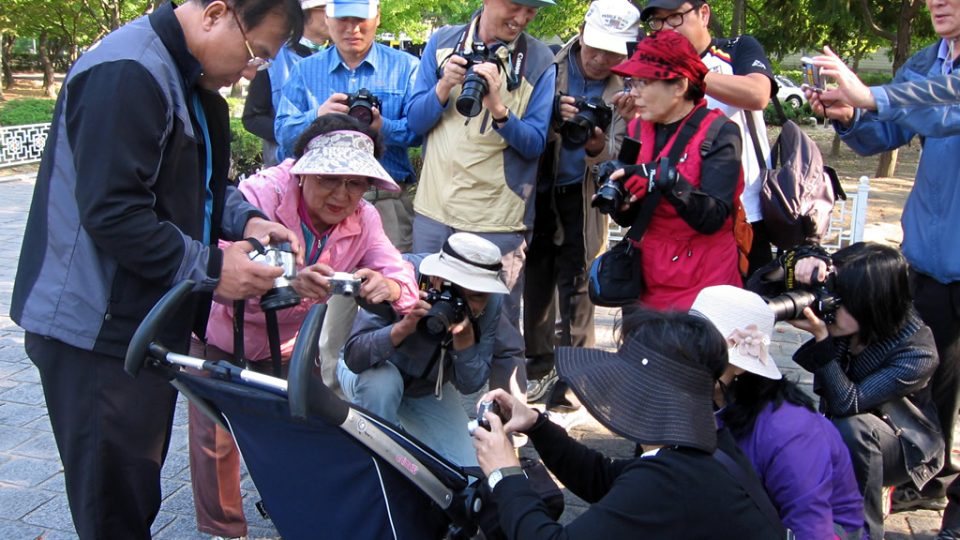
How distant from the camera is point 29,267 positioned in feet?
7.72

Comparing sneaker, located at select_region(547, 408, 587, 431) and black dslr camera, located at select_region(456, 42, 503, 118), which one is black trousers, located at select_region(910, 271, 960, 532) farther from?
black dslr camera, located at select_region(456, 42, 503, 118)

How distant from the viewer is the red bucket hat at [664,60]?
3428 mm

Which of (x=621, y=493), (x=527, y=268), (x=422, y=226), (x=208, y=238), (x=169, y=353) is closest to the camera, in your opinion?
(x=621, y=493)

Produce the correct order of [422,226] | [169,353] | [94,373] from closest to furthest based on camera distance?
1. [169,353]
2. [94,373]
3. [422,226]

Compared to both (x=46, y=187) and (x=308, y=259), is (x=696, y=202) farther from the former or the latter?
(x=46, y=187)

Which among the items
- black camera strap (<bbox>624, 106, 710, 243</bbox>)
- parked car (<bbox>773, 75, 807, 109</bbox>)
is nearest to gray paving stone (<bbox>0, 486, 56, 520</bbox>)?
black camera strap (<bbox>624, 106, 710, 243</bbox>)

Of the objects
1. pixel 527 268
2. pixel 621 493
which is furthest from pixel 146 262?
pixel 527 268

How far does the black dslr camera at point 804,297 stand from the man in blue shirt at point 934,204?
373 mm

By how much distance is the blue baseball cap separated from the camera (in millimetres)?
4281

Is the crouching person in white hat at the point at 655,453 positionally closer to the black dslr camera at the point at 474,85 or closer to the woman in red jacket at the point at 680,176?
the woman in red jacket at the point at 680,176

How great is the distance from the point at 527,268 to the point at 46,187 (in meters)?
2.99

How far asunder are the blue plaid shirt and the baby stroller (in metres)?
2.29

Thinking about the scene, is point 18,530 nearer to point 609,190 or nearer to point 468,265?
point 468,265

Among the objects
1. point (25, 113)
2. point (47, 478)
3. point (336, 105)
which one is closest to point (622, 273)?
point (336, 105)
